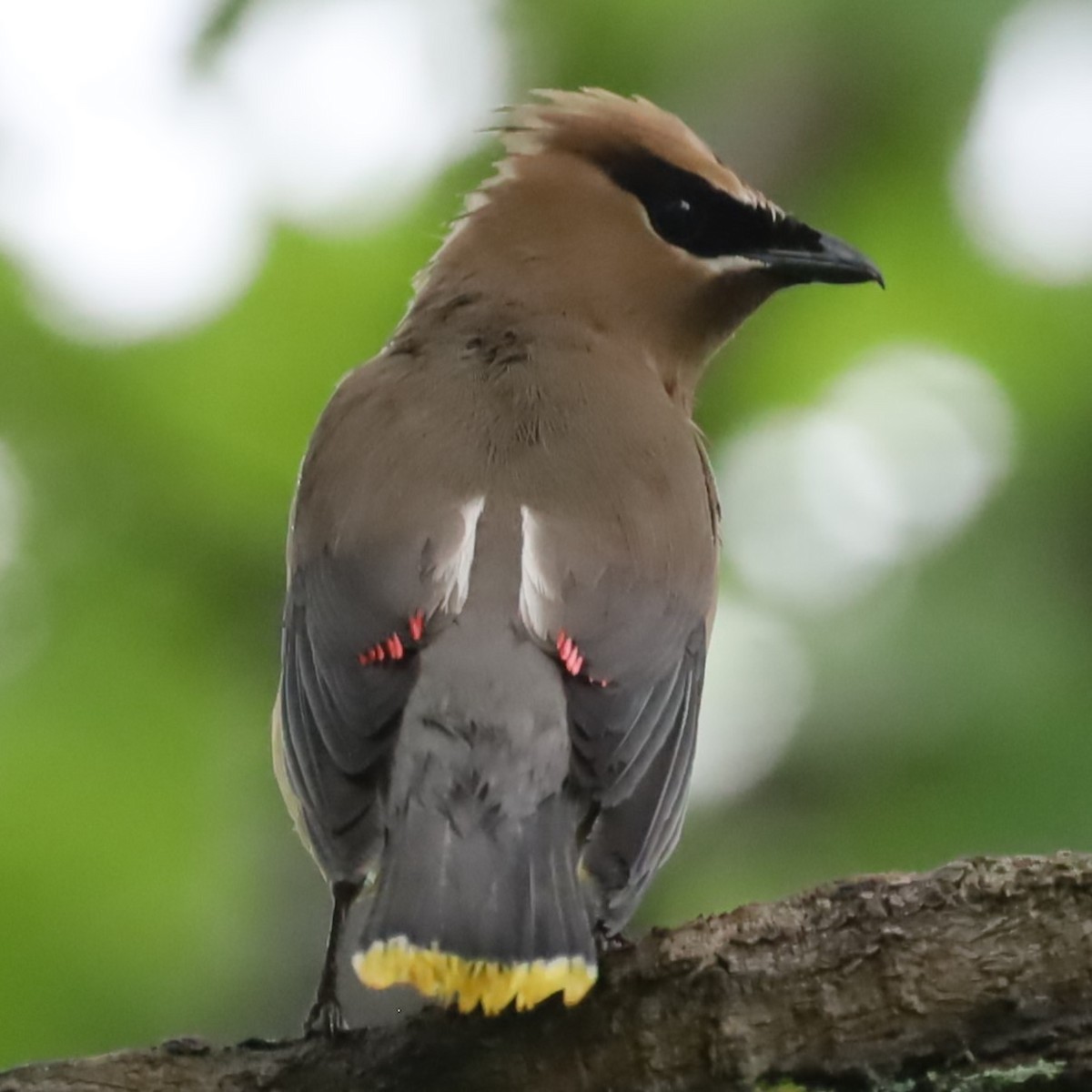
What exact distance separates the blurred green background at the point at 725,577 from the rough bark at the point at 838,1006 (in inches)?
70.7

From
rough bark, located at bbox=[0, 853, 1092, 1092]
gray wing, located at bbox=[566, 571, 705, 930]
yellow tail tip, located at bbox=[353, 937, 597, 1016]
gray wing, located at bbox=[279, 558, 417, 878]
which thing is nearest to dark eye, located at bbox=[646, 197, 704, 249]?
gray wing, located at bbox=[566, 571, 705, 930]

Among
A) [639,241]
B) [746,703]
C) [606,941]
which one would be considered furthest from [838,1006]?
[746,703]

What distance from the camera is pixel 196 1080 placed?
3.96 m

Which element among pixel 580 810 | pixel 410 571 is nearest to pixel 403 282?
pixel 410 571

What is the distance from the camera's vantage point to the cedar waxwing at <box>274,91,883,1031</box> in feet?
12.6

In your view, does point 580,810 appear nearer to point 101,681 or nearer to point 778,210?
point 778,210

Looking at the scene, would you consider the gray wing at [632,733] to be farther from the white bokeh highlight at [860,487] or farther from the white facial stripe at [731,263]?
the white bokeh highlight at [860,487]

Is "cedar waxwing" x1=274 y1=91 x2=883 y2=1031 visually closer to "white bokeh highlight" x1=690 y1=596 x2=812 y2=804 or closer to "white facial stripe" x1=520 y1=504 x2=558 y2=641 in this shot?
"white facial stripe" x1=520 y1=504 x2=558 y2=641

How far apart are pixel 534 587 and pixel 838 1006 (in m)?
0.92

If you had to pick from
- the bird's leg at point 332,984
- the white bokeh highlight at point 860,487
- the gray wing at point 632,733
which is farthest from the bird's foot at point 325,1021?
the white bokeh highlight at point 860,487

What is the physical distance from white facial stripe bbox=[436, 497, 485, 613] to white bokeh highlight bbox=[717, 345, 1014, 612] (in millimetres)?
2159

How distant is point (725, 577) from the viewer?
655 cm

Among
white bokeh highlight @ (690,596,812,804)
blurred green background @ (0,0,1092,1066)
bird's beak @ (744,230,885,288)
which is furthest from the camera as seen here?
white bokeh highlight @ (690,596,812,804)

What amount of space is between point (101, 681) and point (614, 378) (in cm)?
171
